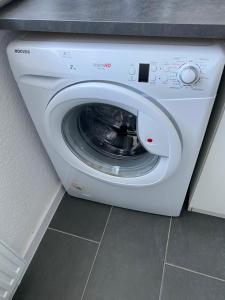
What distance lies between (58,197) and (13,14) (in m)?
0.89

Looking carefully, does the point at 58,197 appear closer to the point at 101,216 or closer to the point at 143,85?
the point at 101,216

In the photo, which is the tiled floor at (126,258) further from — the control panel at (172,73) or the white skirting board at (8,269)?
the control panel at (172,73)

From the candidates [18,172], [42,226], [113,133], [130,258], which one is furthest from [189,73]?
[42,226]

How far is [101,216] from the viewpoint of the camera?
1301 millimetres

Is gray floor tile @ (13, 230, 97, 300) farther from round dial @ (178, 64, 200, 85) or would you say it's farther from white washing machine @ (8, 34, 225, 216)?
round dial @ (178, 64, 200, 85)

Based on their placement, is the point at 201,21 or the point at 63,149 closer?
the point at 201,21

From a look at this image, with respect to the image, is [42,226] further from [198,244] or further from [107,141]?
[198,244]

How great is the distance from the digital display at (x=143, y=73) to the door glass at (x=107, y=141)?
9.7 inches

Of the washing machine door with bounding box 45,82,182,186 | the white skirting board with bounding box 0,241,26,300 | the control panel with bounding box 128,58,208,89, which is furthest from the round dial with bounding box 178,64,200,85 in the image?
the white skirting board with bounding box 0,241,26,300

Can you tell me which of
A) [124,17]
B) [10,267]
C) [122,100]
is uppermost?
[124,17]

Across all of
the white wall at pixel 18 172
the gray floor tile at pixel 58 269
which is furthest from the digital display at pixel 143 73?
the gray floor tile at pixel 58 269

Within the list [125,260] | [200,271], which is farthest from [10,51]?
[200,271]

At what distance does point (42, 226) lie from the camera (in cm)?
125

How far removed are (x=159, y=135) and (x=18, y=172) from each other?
23.4 inches
